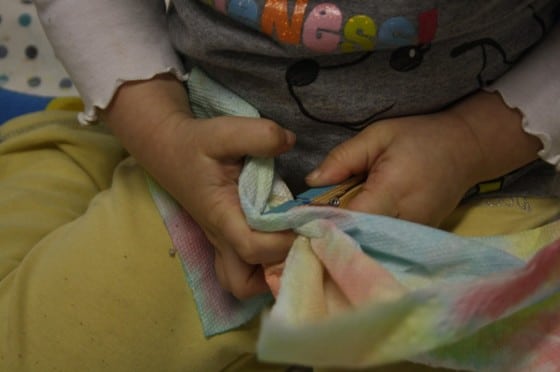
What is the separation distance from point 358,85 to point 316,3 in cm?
7

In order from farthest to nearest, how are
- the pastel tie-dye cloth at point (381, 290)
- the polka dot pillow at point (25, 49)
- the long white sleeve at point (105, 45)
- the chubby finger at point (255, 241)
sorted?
1. the polka dot pillow at point (25, 49)
2. the long white sleeve at point (105, 45)
3. the chubby finger at point (255, 241)
4. the pastel tie-dye cloth at point (381, 290)

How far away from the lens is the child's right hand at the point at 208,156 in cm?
49

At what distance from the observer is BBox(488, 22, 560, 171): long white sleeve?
1.78 ft

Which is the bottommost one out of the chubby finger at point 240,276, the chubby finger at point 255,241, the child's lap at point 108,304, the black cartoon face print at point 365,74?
the child's lap at point 108,304

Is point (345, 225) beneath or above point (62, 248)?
above

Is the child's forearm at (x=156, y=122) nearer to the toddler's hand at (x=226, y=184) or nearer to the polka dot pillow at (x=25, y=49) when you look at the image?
the toddler's hand at (x=226, y=184)

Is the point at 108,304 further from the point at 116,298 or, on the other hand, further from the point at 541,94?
the point at 541,94

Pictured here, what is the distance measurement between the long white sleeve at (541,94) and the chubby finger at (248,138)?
0.61 feet

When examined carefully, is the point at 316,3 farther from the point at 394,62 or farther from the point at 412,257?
the point at 412,257

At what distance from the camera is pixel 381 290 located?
1.30 ft

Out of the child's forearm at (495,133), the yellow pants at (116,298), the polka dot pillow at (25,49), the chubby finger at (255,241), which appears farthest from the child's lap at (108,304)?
the polka dot pillow at (25,49)

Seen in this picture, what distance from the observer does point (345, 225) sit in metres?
0.46

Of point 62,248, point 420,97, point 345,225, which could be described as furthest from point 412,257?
point 62,248

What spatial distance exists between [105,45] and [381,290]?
34 cm
